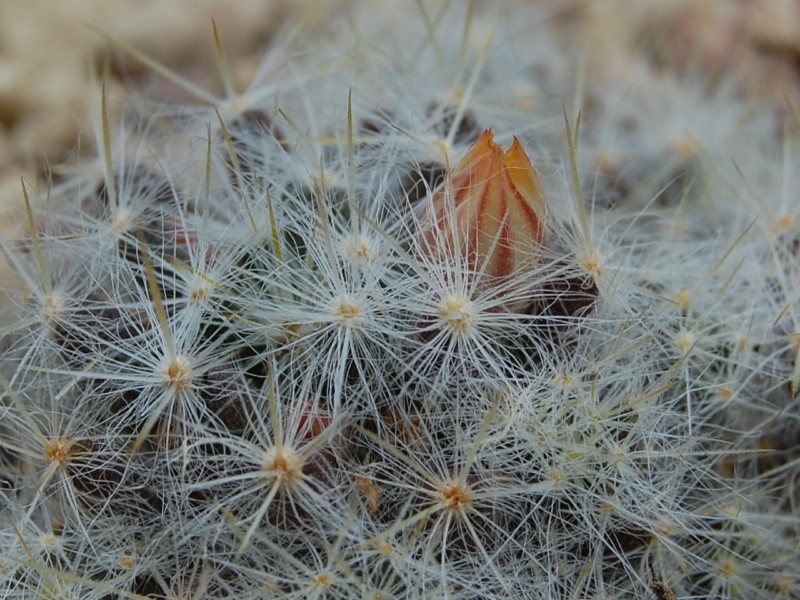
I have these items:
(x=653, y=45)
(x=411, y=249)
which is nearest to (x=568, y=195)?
(x=411, y=249)

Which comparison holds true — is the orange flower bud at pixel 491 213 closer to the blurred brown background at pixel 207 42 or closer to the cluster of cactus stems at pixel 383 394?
the cluster of cactus stems at pixel 383 394

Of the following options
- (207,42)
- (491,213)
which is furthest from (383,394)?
(207,42)

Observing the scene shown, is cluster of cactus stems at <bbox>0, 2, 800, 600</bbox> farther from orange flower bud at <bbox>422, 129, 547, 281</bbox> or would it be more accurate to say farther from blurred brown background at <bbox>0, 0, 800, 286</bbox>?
blurred brown background at <bbox>0, 0, 800, 286</bbox>

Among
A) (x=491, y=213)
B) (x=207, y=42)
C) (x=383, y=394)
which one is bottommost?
(x=383, y=394)

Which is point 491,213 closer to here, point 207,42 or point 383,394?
point 383,394

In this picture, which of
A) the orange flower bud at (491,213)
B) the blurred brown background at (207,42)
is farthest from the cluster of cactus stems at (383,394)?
the blurred brown background at (207,42)

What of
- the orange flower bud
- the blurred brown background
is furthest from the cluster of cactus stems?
the blurred brown background

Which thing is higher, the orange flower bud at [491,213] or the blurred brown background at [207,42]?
the blurred brown background at [207,42]

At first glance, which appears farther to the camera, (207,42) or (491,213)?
(207,42)
